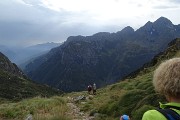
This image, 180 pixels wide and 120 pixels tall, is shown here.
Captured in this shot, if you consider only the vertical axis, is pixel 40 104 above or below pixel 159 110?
below

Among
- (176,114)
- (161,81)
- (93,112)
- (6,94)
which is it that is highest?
(161,81)

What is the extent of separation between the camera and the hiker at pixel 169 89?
3487 mm

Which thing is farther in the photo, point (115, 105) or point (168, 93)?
point (115, 105)

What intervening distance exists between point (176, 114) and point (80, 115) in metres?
16.5

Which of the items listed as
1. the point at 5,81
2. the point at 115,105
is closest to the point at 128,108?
the point at 115,105

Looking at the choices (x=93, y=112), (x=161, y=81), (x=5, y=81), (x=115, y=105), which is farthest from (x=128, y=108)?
(x=5, y=81)

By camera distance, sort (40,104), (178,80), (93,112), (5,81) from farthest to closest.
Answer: (5,81) < (40,104) < (93,112) < (178,80)

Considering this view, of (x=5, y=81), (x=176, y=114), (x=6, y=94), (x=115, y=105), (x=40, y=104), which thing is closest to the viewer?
(x=176, y=114)

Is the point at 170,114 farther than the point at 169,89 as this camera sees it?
No

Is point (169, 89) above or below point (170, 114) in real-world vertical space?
above

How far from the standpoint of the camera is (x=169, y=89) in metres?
3.78

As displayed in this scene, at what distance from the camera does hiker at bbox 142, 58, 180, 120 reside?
349 cm

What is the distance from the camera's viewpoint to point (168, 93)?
A: 384 centimetres

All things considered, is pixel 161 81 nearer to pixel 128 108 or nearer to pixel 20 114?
pixel 128 108
